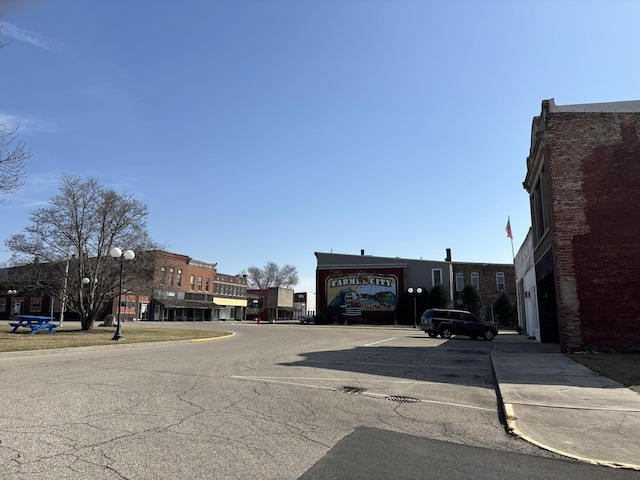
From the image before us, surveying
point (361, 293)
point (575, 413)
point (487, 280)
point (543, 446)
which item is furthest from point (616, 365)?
point (487, 280)

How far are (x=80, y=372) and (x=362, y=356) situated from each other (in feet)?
30.2

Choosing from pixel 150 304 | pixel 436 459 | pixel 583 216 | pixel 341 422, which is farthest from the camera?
pixel 150 304

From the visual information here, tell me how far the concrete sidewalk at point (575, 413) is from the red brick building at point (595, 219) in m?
5.49

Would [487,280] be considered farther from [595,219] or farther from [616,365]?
[616,365]

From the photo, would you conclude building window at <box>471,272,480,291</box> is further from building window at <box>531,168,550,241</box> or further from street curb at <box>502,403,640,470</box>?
street curb at <box>502,403,640,470</box>

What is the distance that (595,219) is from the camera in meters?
18.0

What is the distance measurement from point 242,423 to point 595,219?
16670 mm

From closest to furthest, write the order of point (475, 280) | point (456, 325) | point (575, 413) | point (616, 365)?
point (575, 413), point (616, 365), point (456, 325), point (475, 280)

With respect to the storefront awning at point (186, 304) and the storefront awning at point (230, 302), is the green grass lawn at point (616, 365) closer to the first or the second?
the storefront awning at point (186, 304)

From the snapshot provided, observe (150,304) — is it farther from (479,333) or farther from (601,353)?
(601,353)

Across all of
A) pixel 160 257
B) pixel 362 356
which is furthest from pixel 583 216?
pixel 160 257

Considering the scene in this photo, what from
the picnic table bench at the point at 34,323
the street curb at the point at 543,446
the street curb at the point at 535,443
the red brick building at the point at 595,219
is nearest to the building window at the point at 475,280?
the red brick building at the point at 595,219

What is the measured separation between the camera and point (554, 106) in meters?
19.2

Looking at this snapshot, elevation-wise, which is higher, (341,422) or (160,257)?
(160,257)
